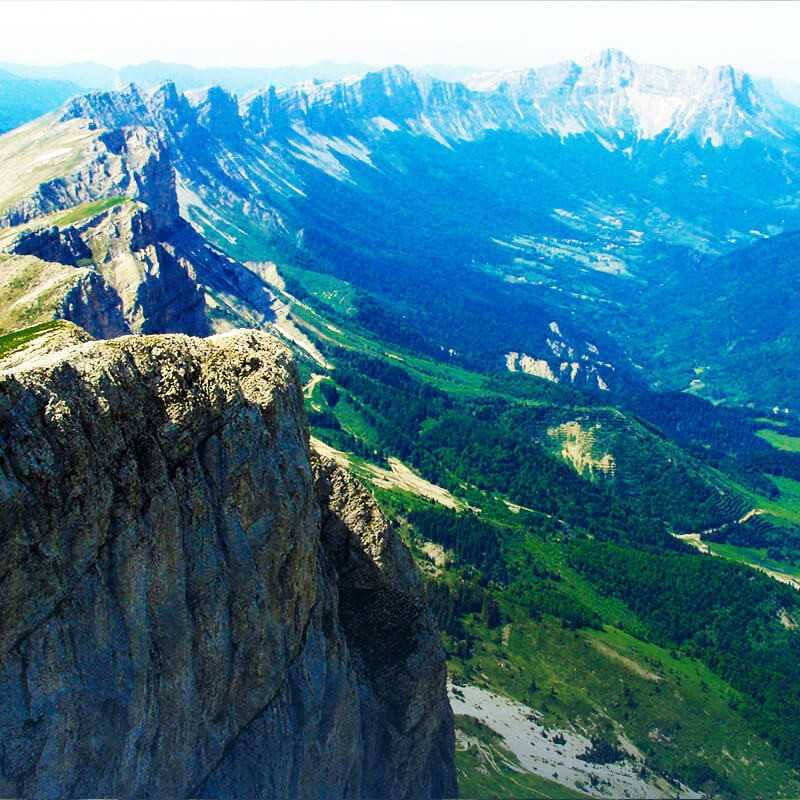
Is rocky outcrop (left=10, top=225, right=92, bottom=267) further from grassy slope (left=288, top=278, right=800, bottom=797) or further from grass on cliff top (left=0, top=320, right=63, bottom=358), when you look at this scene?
grass on cliff top (left=0, top=320, right=63, bottom=358)

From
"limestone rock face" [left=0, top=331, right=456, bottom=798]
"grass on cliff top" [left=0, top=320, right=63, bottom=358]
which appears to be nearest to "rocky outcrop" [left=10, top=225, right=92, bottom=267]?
"grass on cliff top" [left=0, top=320, right=63, bottom=358]

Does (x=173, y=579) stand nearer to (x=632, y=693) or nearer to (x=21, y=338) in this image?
(x=21, y=338)

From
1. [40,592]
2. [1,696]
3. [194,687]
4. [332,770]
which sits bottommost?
[332,770]

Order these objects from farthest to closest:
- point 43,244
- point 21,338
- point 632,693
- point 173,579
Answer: point 43,244, point 632,693, point 21,338, point 173,579

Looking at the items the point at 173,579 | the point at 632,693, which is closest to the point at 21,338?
the point at 173,579

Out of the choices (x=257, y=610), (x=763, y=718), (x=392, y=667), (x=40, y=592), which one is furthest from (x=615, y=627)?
(x=40, y=592)

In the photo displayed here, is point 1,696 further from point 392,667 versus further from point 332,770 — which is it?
point 392,667

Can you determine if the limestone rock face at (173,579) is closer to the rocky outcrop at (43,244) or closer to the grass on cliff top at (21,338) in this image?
the grass on cliff top at (21,338)

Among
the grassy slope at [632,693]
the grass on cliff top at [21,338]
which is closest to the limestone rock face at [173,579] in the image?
the grass on cliff top at [21,338]
